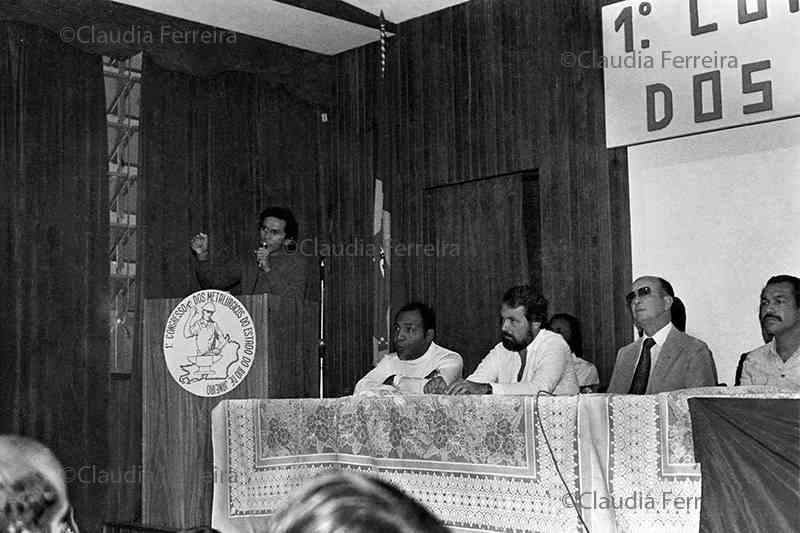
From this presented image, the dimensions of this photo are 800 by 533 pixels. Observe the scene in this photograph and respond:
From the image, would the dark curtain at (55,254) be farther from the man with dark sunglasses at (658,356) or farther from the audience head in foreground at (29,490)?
the audience head in foreground at (29,490)

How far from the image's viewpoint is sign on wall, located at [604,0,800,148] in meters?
5.05

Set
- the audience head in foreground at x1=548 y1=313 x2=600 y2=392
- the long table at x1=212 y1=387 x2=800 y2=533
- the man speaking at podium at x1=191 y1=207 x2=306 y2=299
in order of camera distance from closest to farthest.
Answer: the long table at x1=212 y1=387 x2=800 y2=533
the man speaking at podium at x1=191 y1=207 x2=306 y2=299
the audience head in foreground at x1=548 y1=313 x2=600 y2=392

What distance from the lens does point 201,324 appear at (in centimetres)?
431

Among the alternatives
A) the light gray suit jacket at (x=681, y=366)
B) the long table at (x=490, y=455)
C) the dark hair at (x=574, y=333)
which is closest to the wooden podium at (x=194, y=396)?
the long table at (x=490, y=455)

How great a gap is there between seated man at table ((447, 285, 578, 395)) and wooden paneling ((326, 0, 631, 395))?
1339 mm

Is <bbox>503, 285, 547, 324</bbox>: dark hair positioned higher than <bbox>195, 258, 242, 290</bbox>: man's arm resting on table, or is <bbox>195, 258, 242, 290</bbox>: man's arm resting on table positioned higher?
<bbox>195, 258, 242, 290</bbox>: man's arm resting on table

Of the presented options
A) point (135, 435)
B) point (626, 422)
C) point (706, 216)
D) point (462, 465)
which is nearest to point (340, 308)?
point (135, 435)

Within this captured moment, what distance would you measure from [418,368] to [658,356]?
4.26 feet

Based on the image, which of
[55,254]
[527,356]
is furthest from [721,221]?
[55,254]

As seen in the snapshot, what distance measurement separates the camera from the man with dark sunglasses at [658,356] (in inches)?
158

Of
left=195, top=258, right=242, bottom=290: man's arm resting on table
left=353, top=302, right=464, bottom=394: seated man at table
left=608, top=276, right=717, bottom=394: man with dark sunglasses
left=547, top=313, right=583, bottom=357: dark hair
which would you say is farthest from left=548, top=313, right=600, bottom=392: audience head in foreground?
left=195, top=258, right=242, bottom=290: man's arm resting on table

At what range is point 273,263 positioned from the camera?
4.79 m

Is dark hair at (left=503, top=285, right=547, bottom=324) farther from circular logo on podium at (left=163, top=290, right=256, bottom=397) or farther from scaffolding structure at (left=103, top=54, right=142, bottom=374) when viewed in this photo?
scaffolding structure at (left=103, top=54, right=142, bottom=374)

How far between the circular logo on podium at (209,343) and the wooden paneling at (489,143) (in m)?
2.33
